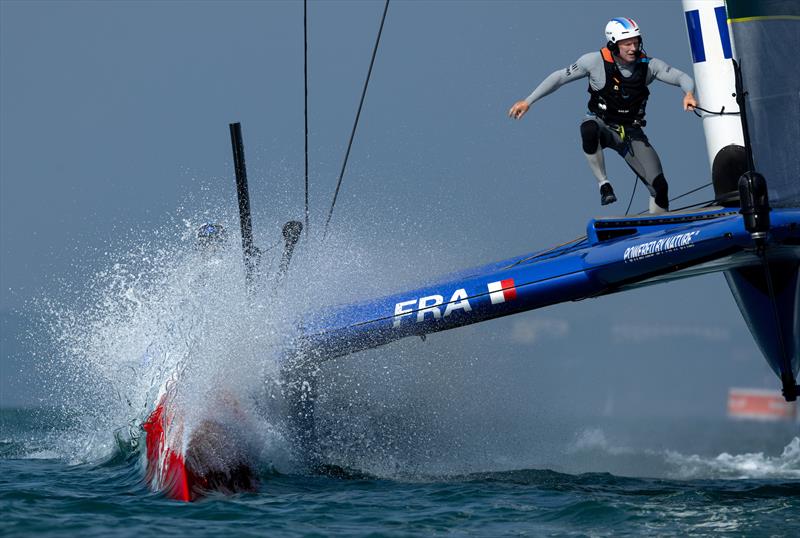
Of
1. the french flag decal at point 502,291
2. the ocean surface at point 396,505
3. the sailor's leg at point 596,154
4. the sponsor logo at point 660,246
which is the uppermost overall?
the sailor's leg at point 596,154

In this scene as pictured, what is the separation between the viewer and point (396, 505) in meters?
4.78

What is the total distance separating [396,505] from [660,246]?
6.08ft

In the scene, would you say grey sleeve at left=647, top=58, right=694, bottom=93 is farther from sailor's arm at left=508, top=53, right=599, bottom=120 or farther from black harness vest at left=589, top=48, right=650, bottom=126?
sailor's arm at left=508, top=53, right=599, bottom=120

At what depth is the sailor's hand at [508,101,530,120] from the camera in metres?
6.51

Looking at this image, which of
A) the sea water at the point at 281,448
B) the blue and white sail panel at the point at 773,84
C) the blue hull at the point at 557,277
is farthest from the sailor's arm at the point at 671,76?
the sea water at the point at 281,448

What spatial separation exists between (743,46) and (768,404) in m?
33.9

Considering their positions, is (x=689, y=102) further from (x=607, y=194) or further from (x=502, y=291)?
(x=502, y=291)

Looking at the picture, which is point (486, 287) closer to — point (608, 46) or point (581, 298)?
point (581, 298)

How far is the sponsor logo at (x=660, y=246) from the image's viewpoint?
5.51m

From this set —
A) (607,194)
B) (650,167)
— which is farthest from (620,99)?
(607,194)

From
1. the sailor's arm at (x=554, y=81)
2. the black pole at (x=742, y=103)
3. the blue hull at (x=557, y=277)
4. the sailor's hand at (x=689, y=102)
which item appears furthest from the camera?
the sailor's arm at (x=554, y=81)

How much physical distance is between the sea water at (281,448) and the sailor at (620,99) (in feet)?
5.03

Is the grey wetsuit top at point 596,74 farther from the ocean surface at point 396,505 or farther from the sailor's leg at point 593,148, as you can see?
the ocean surface at point 396,505

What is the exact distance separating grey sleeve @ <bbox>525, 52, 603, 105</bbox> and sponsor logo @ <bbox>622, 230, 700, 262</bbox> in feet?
4.06
